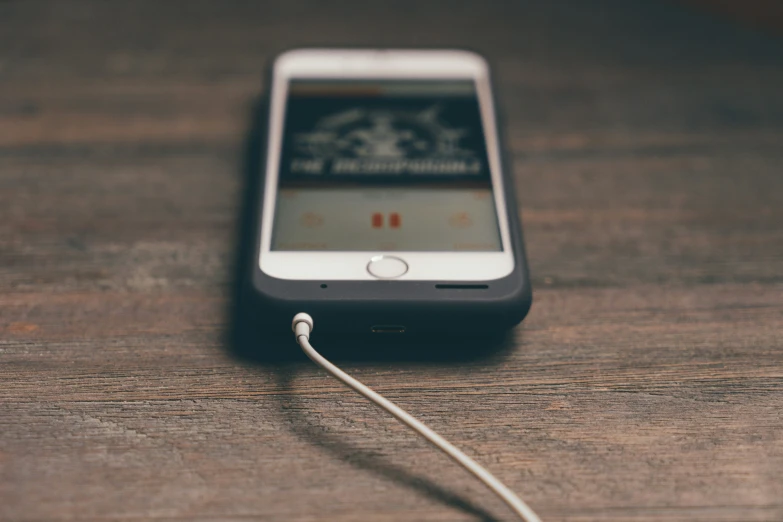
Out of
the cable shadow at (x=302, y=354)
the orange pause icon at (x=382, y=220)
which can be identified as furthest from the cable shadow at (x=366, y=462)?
the orange pause icon at (x=382, y=220)

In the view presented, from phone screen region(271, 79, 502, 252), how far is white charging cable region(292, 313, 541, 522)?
6 cm

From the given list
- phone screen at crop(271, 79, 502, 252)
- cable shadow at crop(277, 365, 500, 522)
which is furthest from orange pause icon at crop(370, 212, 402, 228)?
cable shadow at crop(277, 365, 500, 522)

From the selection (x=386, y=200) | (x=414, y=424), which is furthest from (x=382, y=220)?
(x=414, y=424)

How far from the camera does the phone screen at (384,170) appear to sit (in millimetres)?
394

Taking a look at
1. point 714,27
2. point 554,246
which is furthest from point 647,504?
point 714,27

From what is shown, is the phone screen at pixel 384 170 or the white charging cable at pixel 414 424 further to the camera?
the phone screen at pixel 384 170

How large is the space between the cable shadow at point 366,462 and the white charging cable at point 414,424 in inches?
0.6

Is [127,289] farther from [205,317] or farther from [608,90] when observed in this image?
[608,90]

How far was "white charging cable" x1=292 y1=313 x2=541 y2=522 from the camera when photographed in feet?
0.92

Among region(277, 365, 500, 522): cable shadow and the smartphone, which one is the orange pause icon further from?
region(277, 365, 500, 522): cable shadow

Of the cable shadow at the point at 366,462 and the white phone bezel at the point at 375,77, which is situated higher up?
the white phone bezel at the point at 375,77

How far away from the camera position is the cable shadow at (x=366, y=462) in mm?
295

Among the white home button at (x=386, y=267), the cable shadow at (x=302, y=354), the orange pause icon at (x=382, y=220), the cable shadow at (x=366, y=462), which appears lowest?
the cable shadow at (x=366, y=462)

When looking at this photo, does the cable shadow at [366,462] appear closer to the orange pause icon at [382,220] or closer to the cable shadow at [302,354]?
the cable shadow at [302,354]
